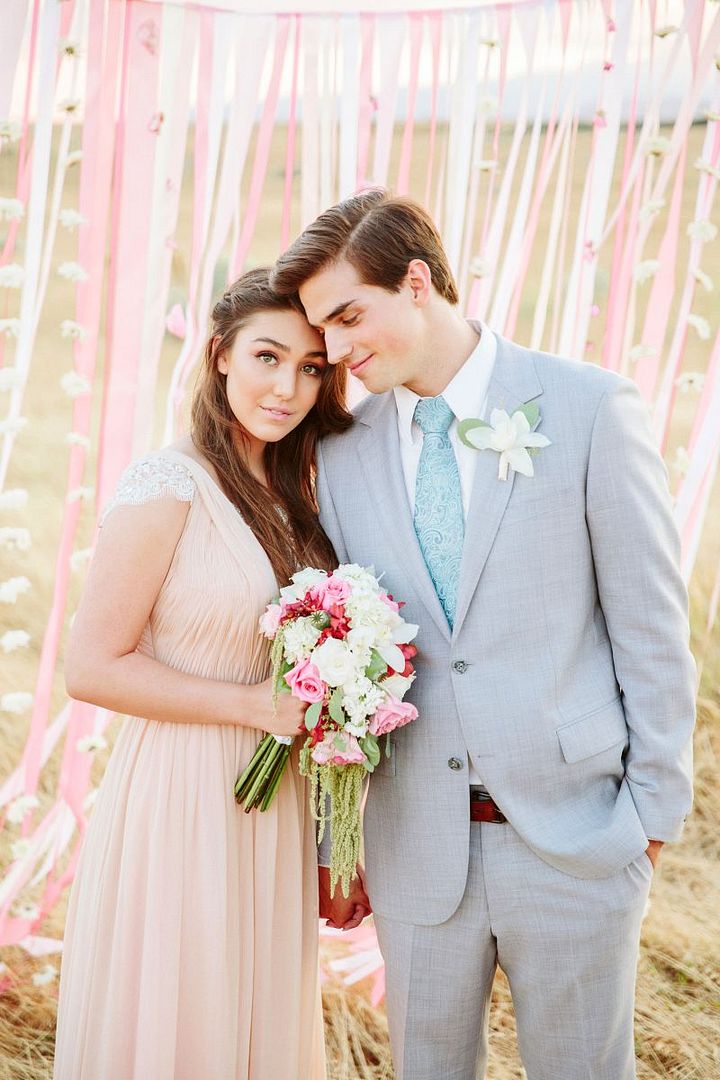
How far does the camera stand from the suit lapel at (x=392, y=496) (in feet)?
6.63

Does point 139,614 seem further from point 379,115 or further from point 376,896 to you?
point 379,115

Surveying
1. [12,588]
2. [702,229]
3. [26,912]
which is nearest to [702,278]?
[702,229]

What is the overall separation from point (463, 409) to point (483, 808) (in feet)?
2.58

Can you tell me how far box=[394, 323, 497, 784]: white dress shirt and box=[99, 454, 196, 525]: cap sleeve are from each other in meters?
0.44

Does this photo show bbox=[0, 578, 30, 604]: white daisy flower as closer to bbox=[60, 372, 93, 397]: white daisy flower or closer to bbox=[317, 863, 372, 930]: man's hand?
bbox=[60, 372, 93, 397]: white daisy flower

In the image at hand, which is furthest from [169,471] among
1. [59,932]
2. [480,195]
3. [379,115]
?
[480,195]

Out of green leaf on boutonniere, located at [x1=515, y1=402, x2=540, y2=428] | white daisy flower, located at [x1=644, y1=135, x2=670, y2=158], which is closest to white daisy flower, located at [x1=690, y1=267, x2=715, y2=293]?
white daisy flower, located at [x1=644, y1=135, x2=670, y2=158]

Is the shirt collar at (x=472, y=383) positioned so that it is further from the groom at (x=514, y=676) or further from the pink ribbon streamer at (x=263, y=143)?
the pink ribbon streamer at (x=263, y=143)

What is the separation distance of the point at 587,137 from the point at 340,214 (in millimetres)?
2462

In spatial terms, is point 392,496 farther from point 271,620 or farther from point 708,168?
point 708,168

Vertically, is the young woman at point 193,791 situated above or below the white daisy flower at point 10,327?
below

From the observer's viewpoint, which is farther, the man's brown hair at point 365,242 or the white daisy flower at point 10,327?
the white daisy flower at point 10,327

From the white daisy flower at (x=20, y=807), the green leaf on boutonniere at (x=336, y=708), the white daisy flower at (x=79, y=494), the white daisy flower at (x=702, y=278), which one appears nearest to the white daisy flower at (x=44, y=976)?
the white daisy flower at (x=20, y=807)

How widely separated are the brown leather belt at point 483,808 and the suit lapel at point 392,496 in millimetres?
314
